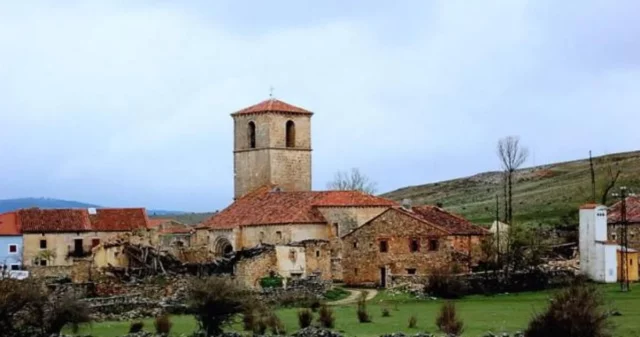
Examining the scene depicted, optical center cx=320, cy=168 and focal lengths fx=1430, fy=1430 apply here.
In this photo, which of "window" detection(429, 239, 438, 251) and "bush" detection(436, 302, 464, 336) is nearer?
"bush" detection(436, 302, 464, 336)

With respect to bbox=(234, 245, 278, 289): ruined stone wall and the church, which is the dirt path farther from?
→ bbox=(234, 245, 278, 289): ruined stone wall

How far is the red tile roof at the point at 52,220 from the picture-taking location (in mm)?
71812

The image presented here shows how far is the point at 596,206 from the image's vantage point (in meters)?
60.2

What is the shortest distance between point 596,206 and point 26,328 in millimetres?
27115

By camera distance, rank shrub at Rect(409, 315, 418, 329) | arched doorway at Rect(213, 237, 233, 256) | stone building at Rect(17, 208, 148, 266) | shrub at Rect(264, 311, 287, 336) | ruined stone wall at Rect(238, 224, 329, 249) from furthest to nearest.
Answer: stone building at Rect(17, 208, 148, 266), arched doorway at Rect(213, 237, 233, 256), ruined stone wall at Rect(238, 224, 329, 249), shrub at Rect(409, 315, 418, 329), shrub at Rect(264, 311, 287, 336)

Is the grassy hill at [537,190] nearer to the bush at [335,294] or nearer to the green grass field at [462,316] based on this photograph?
the bush at [335,294]

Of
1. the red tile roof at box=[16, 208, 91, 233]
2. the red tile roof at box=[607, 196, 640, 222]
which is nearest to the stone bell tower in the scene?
the red tile roof at box=[16, 208, 91, 233]

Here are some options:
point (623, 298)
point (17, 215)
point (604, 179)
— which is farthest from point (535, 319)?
point (604, 179)

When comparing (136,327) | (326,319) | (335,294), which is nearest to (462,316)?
(326,319)

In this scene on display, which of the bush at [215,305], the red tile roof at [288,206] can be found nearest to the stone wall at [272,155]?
the red tile roof at [288,206]

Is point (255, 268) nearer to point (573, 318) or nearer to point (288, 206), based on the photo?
point (288, 206)

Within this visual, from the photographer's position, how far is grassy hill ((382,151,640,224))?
94938mm

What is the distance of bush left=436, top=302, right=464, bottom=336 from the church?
22554 millimetres

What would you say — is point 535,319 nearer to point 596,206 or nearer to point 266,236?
point 596,206
